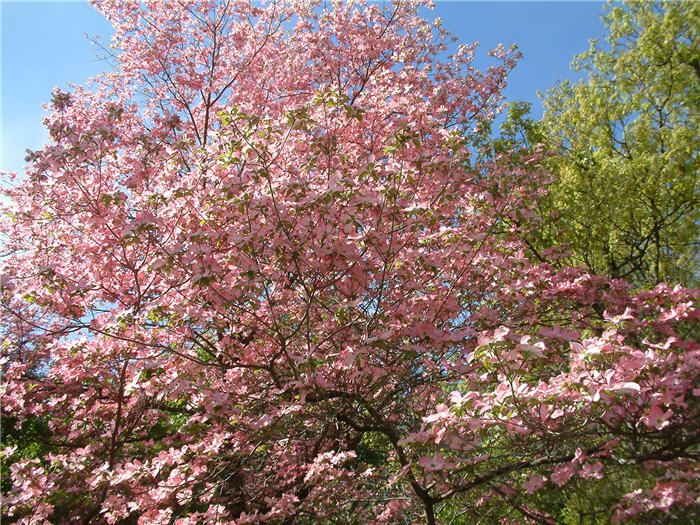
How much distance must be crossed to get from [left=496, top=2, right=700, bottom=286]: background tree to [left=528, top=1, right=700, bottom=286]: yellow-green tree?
0.06 feet

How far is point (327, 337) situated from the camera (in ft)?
10.3

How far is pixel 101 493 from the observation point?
12.8 feet

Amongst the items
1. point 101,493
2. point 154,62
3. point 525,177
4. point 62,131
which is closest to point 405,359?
point 525,177

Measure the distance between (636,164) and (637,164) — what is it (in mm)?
16

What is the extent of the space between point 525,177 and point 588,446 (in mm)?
2164

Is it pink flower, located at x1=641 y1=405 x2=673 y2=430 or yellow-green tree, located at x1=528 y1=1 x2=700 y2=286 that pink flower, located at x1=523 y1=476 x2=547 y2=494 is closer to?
pink flower, located at x1=641 y1=405 x2=673 y2=430

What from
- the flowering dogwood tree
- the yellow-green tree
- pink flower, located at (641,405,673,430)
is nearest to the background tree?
the yellow-green tree

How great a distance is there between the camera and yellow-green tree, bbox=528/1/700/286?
7676 millimetres

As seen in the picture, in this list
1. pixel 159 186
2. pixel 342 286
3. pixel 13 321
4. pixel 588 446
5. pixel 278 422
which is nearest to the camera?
pixel 588 446

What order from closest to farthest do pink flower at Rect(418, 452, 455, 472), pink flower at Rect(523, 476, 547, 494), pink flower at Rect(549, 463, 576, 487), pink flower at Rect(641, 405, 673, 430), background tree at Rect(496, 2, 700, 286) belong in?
pink flower at Rect(641, 405, 673, 430) → pink flower at Rect(418, 452, 455, 472) → pink flower at Rect(549, 463, 576, 487) → pink flower at Rect(523, 476, 547, 494) → background tree at Rect(496, 2, 700, 286)

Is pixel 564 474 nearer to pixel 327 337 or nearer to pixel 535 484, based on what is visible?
pixel 535 484

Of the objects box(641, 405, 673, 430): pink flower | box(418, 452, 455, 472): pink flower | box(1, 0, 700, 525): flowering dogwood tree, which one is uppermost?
box(1, 0, 700, 525): flowering dogwood tree

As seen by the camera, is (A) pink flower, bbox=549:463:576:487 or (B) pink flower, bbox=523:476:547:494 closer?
(A) pink flower, bbox=549:463:576:487

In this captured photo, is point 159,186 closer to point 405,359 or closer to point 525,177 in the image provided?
point 405,359
